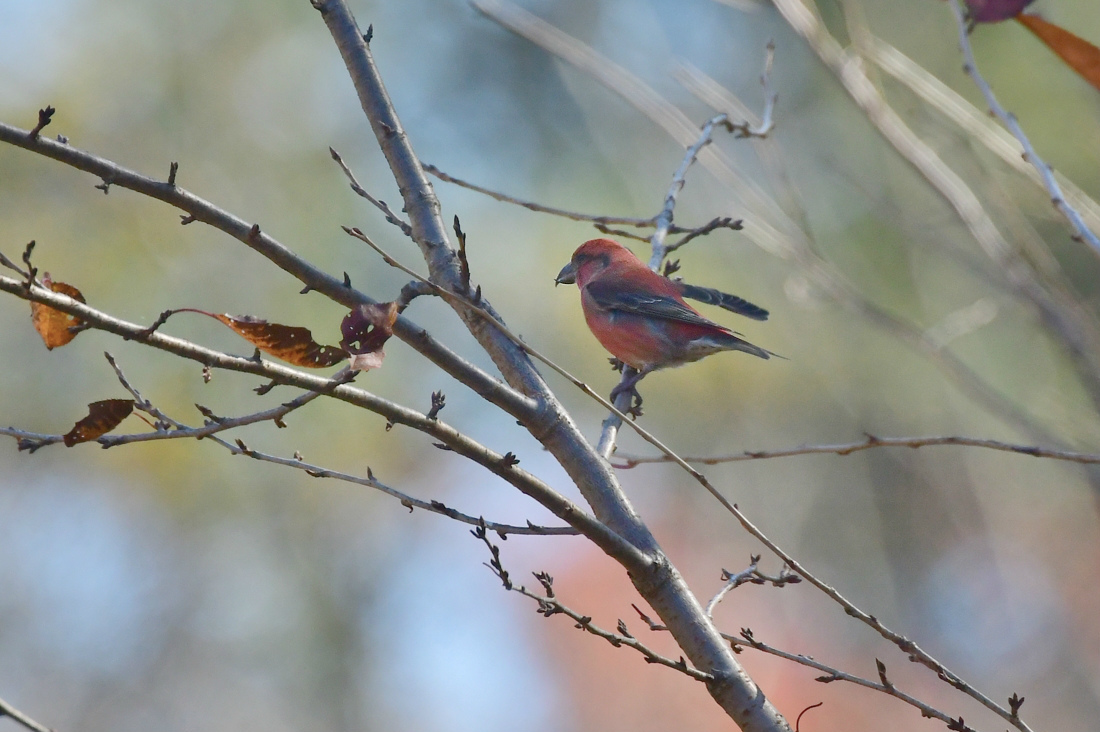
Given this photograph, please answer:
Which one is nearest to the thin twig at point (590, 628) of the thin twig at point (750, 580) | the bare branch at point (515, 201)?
the thin twig at point (750, 580)

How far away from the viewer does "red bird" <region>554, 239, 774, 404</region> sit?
496 centimetres

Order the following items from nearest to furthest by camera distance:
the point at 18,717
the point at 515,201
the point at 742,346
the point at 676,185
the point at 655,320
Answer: the point at 18,717, the point at 515,201, the point at 676,185, the point at 742,346, the point at 655,320

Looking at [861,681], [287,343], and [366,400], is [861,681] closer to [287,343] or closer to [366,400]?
[366,400]

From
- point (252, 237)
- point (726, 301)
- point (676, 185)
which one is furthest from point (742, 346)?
point (252, 237)

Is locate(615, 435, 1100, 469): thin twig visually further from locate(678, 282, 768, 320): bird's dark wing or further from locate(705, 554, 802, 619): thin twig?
locate(678, 282, 768, 320): bird's dark wing

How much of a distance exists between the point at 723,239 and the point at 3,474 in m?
6.69

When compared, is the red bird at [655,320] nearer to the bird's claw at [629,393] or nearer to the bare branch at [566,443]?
the bird's claw at [629,393]

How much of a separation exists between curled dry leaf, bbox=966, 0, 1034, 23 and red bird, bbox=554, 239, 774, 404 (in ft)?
8.51

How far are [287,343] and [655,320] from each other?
11.3 ft

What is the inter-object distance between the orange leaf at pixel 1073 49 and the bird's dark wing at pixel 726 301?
2526 mm

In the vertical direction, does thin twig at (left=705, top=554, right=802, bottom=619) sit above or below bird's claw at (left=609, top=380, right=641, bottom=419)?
below

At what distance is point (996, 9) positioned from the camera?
2.14m

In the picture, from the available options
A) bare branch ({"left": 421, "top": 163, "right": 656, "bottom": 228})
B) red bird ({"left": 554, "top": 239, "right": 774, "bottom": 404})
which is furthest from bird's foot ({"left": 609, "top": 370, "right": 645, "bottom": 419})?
bare branch ({"left": 421, "top": 163, "right": 656, "bottom": 228})

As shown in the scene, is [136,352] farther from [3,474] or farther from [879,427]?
[879,427]
